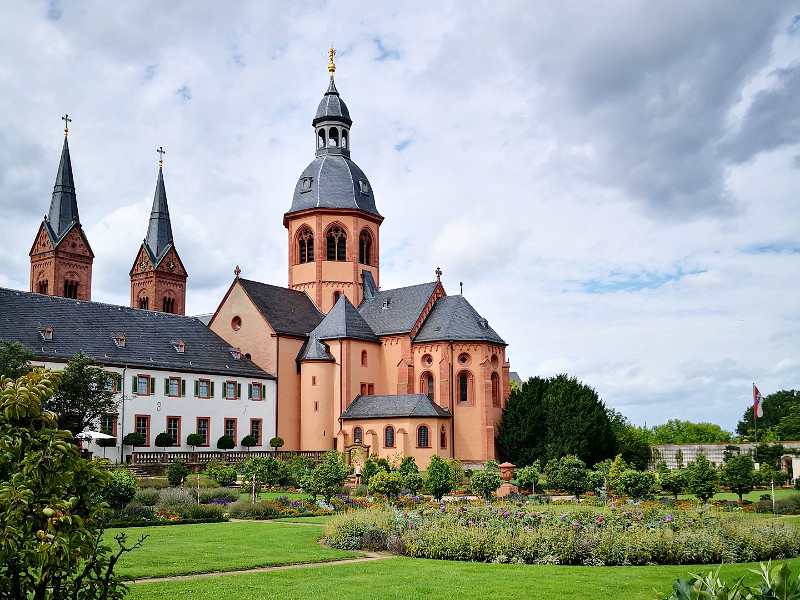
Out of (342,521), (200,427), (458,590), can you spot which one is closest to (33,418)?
(458,590)

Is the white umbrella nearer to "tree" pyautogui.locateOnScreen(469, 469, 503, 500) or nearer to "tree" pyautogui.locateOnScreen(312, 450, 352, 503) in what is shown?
"tree" pyautogui.locateOnScreen(312, 450, 352, 503)

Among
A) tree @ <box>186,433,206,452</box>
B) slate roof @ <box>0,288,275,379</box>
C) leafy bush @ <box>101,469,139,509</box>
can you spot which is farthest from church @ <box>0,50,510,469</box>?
leafy bush @ <box>101,469,139,509</box>

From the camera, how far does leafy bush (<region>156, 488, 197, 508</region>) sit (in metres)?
28.9

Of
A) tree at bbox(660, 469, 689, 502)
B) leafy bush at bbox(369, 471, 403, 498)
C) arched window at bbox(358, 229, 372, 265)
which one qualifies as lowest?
tree at bbox(660, 469, 689, 502)

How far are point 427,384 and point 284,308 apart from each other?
12.8 meters

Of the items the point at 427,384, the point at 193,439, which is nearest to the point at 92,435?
the point at 193,439

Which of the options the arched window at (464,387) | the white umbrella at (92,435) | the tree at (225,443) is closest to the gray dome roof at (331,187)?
the arched window at (464,387)

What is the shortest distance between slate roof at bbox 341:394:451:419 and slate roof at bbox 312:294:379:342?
5.09 metres

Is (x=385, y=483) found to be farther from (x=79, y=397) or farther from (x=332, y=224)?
(x=332, y=224)

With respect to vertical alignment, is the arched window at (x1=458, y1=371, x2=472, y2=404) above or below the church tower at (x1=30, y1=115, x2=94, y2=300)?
below

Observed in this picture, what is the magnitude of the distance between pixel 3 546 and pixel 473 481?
30131 millimetres

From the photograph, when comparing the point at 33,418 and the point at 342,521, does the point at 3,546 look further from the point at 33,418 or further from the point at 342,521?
the point at 342,521

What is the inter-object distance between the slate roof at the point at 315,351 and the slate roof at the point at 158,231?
4491 cm

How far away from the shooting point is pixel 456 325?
60.4 m
